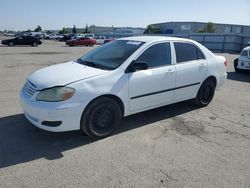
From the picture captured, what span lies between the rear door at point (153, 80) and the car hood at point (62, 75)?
661 mm

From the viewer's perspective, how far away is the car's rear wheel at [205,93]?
614 cm

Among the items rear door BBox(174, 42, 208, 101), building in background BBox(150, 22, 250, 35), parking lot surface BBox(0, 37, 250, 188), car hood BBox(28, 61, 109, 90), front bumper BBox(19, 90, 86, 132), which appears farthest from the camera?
building in background BBox(150, 22, 250, 35)

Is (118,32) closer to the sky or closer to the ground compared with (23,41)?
closer to the sky

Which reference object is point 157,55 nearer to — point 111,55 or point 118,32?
point 111,55

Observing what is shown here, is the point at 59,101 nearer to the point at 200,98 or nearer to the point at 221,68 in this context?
the point at 200,98

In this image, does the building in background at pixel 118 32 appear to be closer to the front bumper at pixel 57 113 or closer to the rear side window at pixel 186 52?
the rear side window at pixel 186 52

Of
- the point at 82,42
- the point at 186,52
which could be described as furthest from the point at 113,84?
the point at 82,42

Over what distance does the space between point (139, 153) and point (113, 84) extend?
46.5 inches

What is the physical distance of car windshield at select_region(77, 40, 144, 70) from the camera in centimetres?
475

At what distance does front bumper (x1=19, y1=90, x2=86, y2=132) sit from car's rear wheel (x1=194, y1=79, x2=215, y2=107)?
308cm

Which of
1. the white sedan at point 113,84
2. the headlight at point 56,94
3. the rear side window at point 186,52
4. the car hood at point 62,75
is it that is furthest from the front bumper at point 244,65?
the headlight at point 56,94

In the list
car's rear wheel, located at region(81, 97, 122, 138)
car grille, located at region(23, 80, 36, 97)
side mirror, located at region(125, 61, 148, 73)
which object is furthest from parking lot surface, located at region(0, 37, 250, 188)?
side mirror, located at region(125, 61, 148, 73)

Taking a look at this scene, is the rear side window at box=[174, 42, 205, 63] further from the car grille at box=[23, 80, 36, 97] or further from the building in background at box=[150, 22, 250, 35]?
the building in background at box=[150, 22, 250, 35]

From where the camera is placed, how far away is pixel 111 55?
16.9 feet
